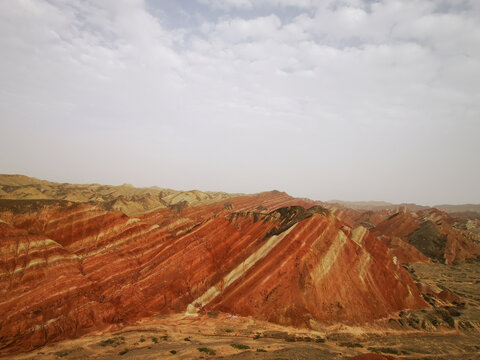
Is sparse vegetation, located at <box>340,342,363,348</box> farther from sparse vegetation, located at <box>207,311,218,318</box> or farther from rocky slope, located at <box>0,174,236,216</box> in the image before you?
rocky slope, located at <box>0,174,236,216</box>

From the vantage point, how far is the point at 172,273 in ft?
112

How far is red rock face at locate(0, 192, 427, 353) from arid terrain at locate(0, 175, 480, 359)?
137mm

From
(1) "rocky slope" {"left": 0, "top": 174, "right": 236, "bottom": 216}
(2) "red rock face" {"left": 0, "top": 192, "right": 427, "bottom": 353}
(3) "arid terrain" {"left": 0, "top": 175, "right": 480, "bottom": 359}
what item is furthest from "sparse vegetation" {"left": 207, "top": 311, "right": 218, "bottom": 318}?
(1) "rocky slope" {"left": 0, "top": 174, "right": 236, "bottom": 216}

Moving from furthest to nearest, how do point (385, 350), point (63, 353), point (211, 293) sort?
point (211, 293) < point (385, 350) < point (63, 353)

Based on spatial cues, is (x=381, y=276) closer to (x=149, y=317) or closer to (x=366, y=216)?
(x=149, y=317)

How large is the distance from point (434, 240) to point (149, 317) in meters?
89.8

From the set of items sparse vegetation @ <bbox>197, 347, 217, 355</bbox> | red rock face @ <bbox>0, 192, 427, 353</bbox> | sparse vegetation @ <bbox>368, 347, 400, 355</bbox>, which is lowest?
sparse vegetation @ <bbox>368, 347, 400, 355</bbox>

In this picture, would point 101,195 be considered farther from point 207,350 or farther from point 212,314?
point 207,350

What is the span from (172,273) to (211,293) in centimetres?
596

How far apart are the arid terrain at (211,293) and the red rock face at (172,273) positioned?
14 cm

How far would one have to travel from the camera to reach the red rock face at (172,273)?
25.6 meters

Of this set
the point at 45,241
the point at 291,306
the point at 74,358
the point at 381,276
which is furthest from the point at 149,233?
the point at 381,276

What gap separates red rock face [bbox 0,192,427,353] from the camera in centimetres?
2564

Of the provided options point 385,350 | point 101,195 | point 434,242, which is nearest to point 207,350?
point 385,350
